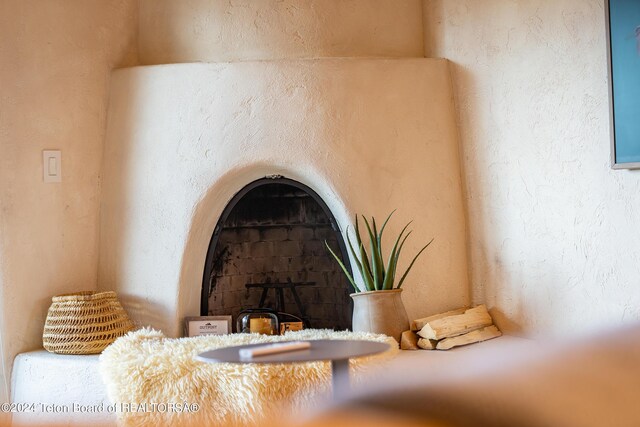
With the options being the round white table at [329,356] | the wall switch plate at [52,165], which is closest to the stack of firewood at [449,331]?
the round white table at [329,356]

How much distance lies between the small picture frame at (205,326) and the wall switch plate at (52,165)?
2.88 feet

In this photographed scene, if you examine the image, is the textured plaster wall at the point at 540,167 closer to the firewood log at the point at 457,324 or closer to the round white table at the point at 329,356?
the firewood log at the point at 457,324

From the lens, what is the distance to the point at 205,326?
12.3ft

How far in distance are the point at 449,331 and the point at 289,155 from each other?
103 cm

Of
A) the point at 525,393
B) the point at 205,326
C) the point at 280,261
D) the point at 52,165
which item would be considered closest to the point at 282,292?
the point at 280,261

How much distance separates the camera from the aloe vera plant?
11.7 feet

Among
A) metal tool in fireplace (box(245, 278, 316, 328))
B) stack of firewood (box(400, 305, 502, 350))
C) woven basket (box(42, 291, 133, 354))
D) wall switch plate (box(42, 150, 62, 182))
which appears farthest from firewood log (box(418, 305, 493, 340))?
wall switch plate (box(42, 150, 62, 182))

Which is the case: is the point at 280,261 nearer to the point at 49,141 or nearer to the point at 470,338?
the point at 470,338

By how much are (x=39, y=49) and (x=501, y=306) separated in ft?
7.59

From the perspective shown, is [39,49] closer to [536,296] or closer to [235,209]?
[235,209]

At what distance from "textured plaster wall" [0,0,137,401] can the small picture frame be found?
1.76 feet

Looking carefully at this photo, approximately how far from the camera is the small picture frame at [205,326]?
3.74 meters

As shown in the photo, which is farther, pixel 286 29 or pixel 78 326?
pixel 286 29

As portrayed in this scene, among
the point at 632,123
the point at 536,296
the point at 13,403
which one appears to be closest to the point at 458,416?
the point at 632,123
